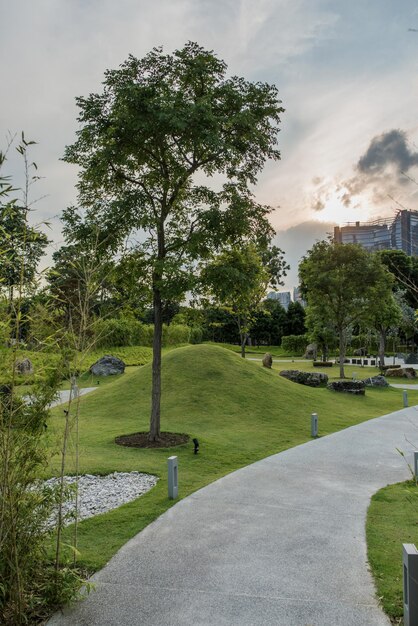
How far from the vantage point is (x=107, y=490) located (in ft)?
28.6

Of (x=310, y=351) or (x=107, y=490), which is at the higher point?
(x=310, y=351)

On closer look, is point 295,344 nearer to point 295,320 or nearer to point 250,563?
point 295,320

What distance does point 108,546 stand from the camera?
6000 millimetres

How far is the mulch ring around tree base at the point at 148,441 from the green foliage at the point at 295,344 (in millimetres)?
40531

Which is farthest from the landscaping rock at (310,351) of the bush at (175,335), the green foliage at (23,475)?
the green foliage at (23,475)

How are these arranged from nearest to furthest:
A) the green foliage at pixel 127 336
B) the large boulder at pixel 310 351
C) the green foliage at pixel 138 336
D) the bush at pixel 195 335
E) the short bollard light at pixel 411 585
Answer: the short bollard light at pixel 411 585
the green foliage at pixel 127 336
the green foliage at pixel 138 336
the large boulder at pixel 310 351
the bush at pixel 195 335

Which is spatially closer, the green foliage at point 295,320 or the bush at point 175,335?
the bush at point 175,335

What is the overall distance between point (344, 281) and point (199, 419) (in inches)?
733

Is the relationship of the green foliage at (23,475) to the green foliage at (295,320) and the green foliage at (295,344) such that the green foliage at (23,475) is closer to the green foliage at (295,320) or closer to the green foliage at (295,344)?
the green foliage at (295,344)

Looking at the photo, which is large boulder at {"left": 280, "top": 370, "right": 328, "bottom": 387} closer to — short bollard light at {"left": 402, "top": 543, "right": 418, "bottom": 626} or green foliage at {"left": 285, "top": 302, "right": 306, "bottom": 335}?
short bollard light at {"left": 402, "top": 543, "right": 418, "bottom": 626}

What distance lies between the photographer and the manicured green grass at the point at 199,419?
7.48 m

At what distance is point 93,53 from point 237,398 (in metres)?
12.3

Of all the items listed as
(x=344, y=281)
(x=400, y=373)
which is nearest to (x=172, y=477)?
(x=344, y=281)

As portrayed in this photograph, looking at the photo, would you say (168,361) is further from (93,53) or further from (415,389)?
(415,389)
